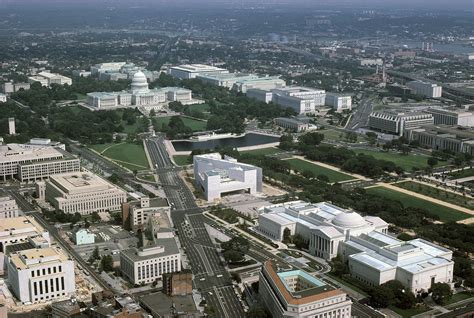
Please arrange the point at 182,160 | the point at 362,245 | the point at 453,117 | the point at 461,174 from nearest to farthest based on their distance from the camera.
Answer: the point at 362,245, the point at 461,174, the point at 182,160, the point at 453,117

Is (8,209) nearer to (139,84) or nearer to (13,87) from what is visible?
(139,84)

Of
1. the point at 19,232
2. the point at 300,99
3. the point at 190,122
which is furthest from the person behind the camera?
the point at 300,99

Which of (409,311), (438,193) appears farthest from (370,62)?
(409,311)

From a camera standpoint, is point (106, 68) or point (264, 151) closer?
point (264, 151)

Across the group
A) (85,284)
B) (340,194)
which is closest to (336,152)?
(340,194)

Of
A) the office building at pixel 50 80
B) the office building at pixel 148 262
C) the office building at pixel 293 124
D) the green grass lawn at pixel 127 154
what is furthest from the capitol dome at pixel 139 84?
the office building at pixel 148 262

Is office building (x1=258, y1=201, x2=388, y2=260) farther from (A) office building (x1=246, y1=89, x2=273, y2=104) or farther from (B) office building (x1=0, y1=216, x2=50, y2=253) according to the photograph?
(A) office building (x1=246, y1=89, x2=273, y2=104)

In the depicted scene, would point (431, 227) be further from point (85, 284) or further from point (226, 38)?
point (226, 38)

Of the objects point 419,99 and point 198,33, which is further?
point 198,33

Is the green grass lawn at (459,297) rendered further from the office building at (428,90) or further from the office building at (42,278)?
the office building at (428,90)
